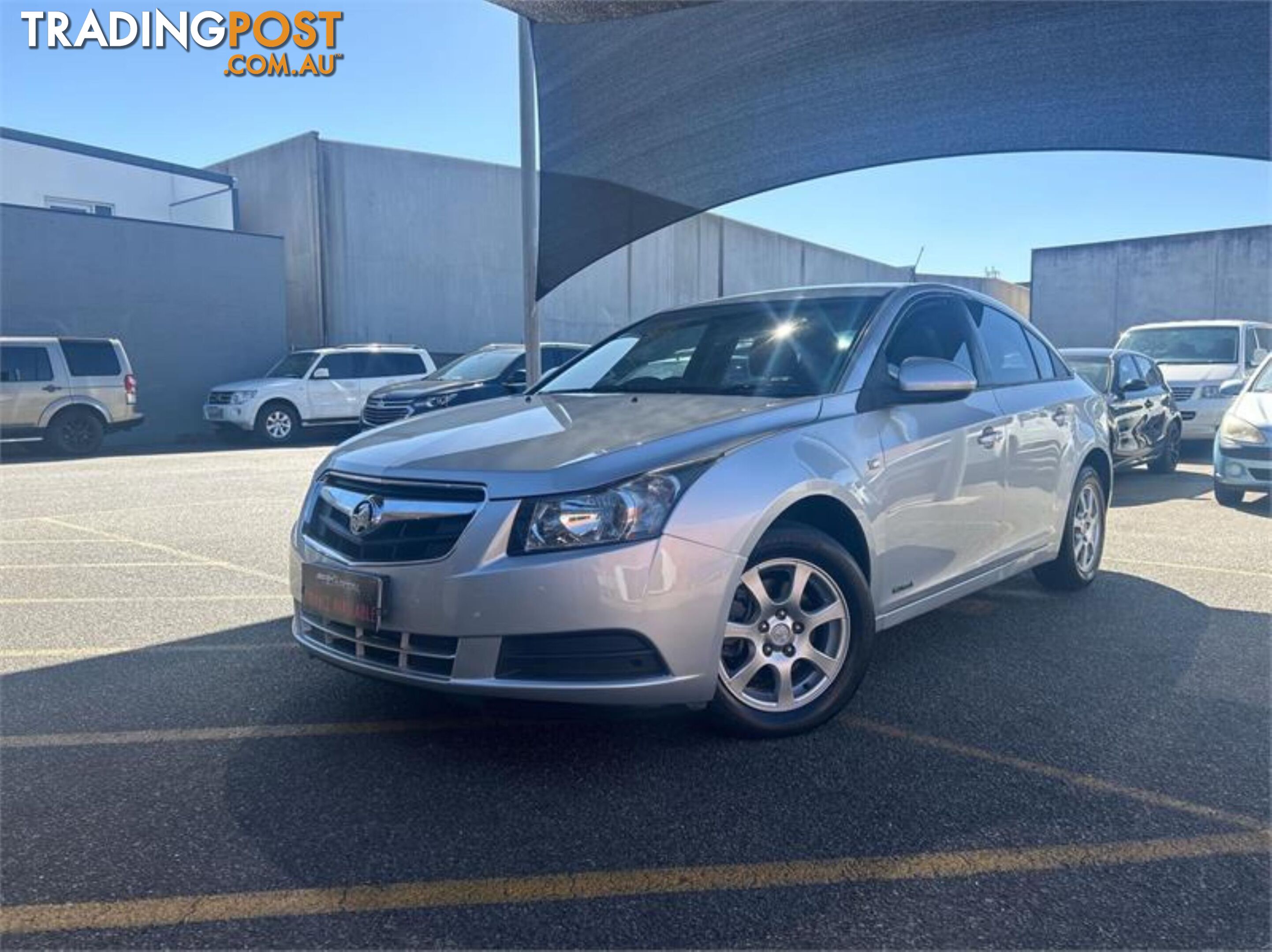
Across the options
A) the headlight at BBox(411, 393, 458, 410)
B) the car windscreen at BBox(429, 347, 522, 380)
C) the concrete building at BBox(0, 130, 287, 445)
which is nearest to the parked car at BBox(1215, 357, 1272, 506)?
the car windscreen at BBox(429, 347, 522, 380)

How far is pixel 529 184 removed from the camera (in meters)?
9.44

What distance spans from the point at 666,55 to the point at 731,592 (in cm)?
547

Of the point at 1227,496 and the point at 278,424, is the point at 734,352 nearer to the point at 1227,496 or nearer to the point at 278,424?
the point at 1227,496

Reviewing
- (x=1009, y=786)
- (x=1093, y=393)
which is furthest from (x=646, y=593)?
(x=1093, y=393)

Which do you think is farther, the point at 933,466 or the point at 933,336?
the point at 933,336

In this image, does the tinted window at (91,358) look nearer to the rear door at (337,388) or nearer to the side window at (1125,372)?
the rear door at (337,388)

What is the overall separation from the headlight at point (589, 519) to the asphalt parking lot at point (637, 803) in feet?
1.79

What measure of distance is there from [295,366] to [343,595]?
1604 centimetres

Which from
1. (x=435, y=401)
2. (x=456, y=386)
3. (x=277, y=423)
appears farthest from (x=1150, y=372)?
(x=277, y=423)

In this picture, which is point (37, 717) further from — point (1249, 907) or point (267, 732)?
point (1249, 907)

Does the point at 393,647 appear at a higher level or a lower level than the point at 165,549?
higher

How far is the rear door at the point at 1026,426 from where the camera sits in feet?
15.8

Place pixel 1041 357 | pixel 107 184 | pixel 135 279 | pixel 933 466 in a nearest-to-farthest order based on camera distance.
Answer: pixel 933 466 < pixel 1041 357 < pixel 135 279 < pixel 107 184

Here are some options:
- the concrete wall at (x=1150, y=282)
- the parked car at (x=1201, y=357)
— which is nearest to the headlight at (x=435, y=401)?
the parked car at (x=1201, y=357)
